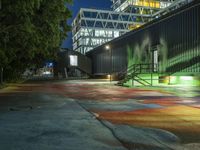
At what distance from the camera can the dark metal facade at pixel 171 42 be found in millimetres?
28688

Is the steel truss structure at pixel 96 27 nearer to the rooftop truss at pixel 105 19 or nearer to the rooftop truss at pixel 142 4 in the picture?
the rooftop truss at pixel 105 19

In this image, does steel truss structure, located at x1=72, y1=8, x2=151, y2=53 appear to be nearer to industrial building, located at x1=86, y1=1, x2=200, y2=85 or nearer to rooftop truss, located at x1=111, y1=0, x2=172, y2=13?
rooftop truss, located at x1=111, y1=0, x2=172, y2=13

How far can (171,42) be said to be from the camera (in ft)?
108

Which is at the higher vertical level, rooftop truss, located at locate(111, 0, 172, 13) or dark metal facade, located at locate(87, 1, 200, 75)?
rooftop truss, located at locate(111, 0, 172, 13)

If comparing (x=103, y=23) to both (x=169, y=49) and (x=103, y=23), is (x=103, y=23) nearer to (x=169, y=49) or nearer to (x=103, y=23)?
(x=103, y=23)

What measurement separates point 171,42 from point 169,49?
2.75 feet

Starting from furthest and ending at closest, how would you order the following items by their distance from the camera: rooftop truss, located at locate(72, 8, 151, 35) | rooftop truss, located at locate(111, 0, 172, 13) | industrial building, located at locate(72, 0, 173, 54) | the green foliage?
rooftop truss, located at locate(111, 0, 172, 13)
rooftop truss, located at locate(72, 8, 151, 35)
industrial building, located at locate(72, 0, 173, 54)
the green foliage

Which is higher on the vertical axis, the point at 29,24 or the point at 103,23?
the point at 103,23

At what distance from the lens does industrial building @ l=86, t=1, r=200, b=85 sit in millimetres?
28703

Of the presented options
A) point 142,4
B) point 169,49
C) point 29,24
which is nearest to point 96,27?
point 142,4

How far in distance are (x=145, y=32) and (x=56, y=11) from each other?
18496mm

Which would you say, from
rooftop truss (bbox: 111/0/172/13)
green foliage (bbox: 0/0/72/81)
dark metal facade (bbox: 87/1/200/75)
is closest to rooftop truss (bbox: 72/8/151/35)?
rooftop truss (bbox: 111/0/172/13)

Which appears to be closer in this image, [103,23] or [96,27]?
[96,27]

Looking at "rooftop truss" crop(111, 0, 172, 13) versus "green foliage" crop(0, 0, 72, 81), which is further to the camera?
"rooftop truss" crop(111, 0, 172, 13)
